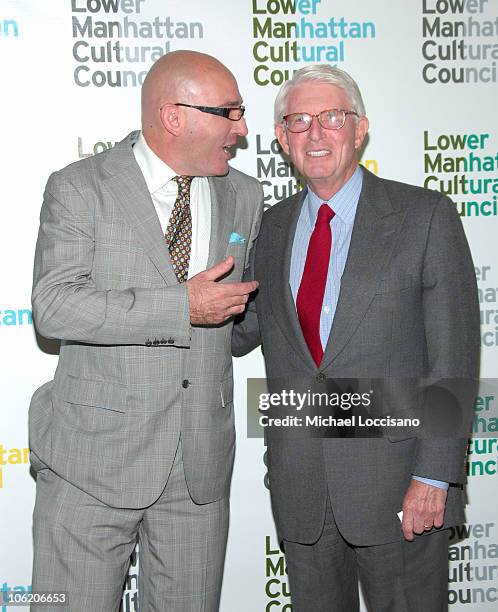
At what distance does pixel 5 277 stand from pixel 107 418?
0.97m

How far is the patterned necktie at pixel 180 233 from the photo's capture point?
2.22m

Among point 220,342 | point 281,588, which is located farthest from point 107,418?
point 281,588

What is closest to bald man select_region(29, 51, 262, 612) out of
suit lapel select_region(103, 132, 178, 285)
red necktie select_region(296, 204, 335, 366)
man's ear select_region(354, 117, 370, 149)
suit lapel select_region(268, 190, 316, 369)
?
suit lapel select_region(103, 132, 178, 285)

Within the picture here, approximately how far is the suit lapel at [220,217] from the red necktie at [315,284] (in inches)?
9.9

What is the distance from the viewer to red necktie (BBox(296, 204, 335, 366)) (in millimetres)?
2264

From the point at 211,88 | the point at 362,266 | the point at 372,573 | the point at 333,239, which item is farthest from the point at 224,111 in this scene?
the point at 372,573

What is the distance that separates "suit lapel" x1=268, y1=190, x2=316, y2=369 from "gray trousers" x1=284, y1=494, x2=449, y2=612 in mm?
493

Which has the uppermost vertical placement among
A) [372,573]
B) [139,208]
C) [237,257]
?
[139,208]

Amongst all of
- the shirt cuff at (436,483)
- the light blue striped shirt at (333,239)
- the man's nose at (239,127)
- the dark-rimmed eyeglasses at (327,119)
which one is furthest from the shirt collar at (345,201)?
the shirt cuff at (436,483)

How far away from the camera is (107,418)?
7.18 ft

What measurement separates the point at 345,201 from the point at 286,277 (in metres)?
0.29

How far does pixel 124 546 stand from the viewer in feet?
7.64

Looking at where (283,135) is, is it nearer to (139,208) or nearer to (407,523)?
(139,208)

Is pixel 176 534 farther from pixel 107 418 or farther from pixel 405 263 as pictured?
pixel 405 263
